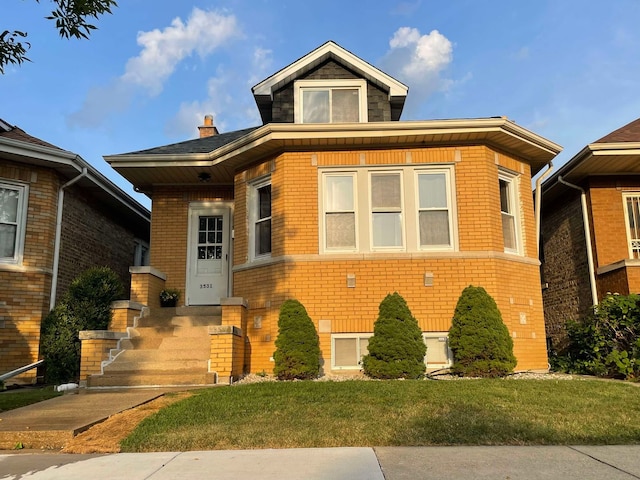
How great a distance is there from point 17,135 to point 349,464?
10860mm

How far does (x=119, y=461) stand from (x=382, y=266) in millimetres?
6156

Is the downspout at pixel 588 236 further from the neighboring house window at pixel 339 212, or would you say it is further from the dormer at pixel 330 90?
the neighboring house window at pixel 339 212

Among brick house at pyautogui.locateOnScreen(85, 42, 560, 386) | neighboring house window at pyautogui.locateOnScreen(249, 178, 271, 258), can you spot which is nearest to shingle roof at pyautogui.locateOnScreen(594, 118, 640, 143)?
brick house at pyautogui.locateOnScreen(85, 42, 560, 386)

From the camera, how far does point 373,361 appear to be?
8586 mm

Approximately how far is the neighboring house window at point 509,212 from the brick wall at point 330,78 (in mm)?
2953

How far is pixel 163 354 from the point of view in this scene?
8.83 meters

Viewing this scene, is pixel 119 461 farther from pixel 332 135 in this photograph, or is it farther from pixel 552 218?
pixel 552 218

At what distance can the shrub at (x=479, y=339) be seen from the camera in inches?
332

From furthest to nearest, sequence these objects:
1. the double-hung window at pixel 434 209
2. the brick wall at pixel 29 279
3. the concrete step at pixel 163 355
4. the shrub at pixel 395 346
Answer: the brick wall at pixel 29 279 → the double-hung window at pixel 434 209 → the concrete step at pixel 163 355 → the shrub at pixel 395 346

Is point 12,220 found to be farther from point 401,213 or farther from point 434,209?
point 434,209

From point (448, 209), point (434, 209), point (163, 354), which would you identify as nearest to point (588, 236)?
point (448, 209)

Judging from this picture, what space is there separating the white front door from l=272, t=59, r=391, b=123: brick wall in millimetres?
2575

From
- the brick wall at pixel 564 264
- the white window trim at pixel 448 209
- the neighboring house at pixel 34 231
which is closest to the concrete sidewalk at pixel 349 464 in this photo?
the white window trim at pixel 448 209

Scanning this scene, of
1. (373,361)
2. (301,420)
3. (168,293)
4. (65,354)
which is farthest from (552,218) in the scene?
(65,354)
